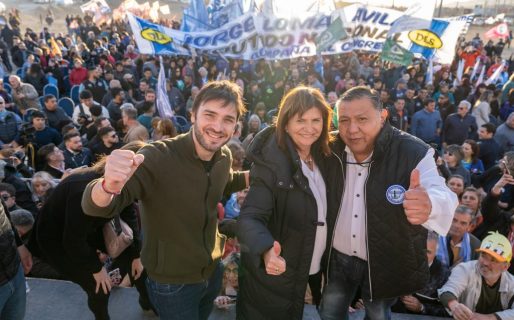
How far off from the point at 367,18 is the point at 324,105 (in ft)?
28.9

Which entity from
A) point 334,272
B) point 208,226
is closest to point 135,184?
point 208,226

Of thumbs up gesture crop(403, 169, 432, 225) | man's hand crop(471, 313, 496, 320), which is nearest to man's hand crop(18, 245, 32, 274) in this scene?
thumbs up gesture crop(403, 169, 432, 225)

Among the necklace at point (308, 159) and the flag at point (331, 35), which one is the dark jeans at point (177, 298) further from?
the flag at point (331, 35)

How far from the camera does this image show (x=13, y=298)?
2.21 metres

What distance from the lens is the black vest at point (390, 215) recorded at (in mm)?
2033

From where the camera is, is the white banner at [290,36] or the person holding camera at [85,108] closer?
the person holding camera at [85,108]

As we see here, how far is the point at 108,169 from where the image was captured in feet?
5.17

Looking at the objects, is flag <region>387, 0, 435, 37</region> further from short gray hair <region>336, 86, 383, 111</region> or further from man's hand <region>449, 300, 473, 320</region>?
short gray hair <region>336, 86, 383, 111</region>

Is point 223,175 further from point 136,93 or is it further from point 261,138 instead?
point 136,93

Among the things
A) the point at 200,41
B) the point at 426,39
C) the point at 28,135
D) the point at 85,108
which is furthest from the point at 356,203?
the point at 426,39

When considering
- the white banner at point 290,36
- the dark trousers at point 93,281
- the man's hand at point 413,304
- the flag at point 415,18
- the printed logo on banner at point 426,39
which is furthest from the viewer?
the printed logo on banner at point 426,39

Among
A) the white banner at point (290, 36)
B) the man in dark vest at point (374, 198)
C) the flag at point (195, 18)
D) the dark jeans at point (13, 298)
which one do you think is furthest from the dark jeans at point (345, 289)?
the flag at point (195, 18)

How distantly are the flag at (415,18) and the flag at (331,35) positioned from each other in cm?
140

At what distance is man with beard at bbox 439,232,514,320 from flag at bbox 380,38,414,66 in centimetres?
764
